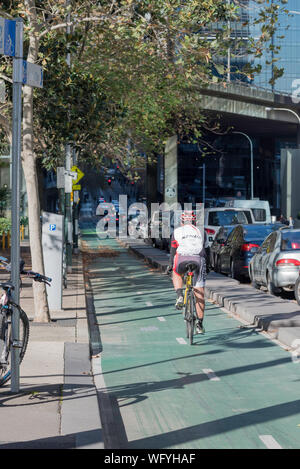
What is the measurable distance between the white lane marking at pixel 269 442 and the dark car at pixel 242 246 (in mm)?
15513

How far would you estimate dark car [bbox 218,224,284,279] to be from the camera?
22453 millimetres

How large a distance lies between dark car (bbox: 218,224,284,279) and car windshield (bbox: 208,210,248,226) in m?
6.28

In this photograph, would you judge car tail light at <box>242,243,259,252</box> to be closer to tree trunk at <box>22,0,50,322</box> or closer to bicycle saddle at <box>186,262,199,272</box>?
tree trunk at <box>22,0,50,322</box>

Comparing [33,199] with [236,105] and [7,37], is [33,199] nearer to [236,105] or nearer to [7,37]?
[7,37]

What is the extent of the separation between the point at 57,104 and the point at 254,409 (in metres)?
9.52

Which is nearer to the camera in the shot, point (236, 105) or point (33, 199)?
point (33, 199)

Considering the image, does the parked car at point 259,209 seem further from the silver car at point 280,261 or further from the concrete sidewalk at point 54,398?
the concrete sidewalk at point 54,398

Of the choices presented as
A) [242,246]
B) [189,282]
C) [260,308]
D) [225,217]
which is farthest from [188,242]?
[225,217]

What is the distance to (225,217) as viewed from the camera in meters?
30.8

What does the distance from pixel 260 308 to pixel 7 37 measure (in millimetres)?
8688

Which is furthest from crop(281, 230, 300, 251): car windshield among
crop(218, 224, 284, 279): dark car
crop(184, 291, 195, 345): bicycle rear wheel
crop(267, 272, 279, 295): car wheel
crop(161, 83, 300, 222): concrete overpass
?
crop(161, 83, 300, 222): concrete overpass
